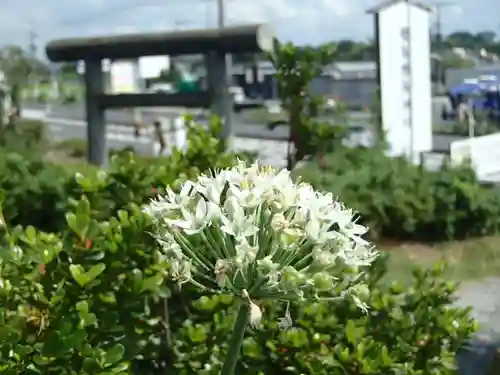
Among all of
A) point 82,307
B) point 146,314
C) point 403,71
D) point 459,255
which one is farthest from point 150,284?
point 403,71

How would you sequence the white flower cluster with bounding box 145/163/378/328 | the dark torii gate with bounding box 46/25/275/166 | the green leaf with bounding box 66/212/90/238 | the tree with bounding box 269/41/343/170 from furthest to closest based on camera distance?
the dark torii gate with bounding box 46/25/275/166 → the tree with bounding box 269/41/343/170 → the green leaf with bounding box 66/212/90/238 → the white flower cluster with bounding box 145/163/378/328

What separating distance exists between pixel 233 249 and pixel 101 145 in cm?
623

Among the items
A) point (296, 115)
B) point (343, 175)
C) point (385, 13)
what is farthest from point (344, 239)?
point (385, 13)

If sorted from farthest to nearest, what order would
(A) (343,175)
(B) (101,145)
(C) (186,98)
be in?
(A) (343,175) → (B) (101,145) → (C) (186,98)

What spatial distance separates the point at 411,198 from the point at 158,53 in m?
3.28

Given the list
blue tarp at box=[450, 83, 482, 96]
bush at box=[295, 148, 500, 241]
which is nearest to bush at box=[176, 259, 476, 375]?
bush at box=[295, 148, 500, 241]

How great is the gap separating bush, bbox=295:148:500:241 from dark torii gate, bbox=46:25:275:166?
1968 millimetres

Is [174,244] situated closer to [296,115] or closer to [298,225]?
[298,225]

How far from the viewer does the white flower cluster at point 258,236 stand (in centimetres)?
154

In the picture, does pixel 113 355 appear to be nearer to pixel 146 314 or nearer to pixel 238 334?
pixel 146 314

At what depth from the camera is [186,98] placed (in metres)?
6.61

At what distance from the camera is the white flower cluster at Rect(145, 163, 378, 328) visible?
5.06 feet

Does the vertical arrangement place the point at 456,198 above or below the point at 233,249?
below

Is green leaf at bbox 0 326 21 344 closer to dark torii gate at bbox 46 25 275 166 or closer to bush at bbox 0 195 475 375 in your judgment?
bush at bbox 0 195 475 375
